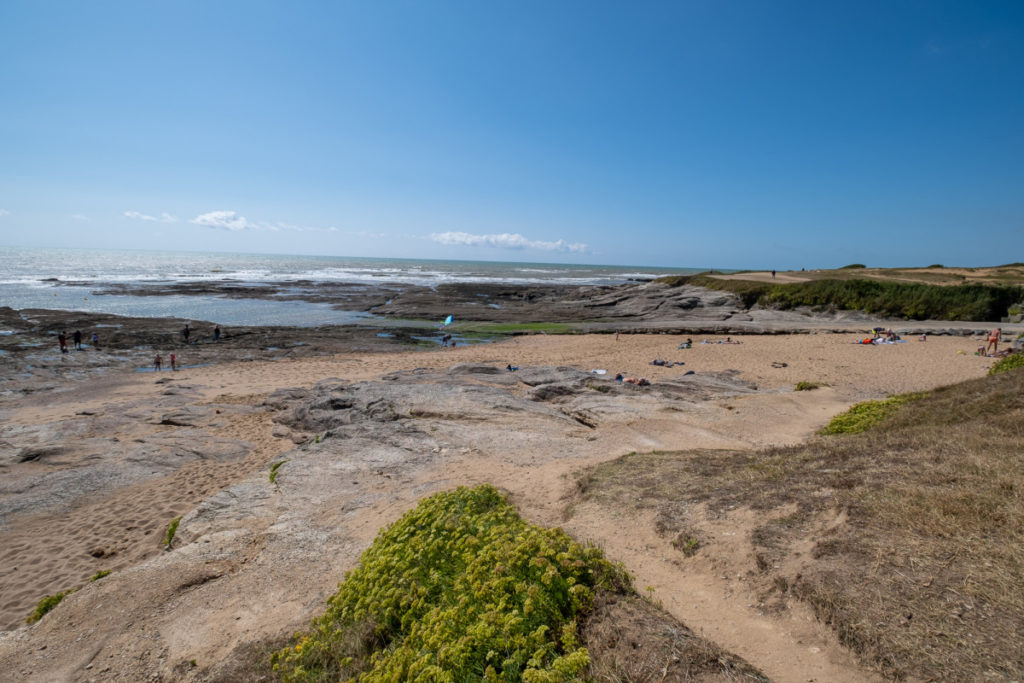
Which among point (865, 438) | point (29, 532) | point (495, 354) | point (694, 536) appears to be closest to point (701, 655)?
point (694, 536)

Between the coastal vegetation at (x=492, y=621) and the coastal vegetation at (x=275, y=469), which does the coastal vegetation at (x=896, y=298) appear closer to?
the coastal vegetation at (x=492, y=621)

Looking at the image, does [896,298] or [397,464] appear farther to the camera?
[896,298]

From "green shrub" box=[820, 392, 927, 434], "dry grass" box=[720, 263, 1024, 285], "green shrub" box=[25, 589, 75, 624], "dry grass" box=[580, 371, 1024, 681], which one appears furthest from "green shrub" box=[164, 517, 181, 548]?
"dry grass" box=[720, 263, 1024, 285]

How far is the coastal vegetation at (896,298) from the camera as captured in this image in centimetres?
3316

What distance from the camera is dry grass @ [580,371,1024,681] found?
322 cm

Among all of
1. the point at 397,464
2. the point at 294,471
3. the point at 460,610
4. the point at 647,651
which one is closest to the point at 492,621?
the point at 460,610

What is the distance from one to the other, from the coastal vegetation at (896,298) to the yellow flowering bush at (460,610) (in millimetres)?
Result: 42733

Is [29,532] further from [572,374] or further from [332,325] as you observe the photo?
[332,325]

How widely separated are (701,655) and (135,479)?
471 inches

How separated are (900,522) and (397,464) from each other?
793 centimetres

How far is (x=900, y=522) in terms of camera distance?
14.8 ft

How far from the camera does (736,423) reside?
11.7m

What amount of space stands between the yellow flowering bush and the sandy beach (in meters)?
0.87

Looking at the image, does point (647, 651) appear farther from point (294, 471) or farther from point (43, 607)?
Answer: point (294, 471)
